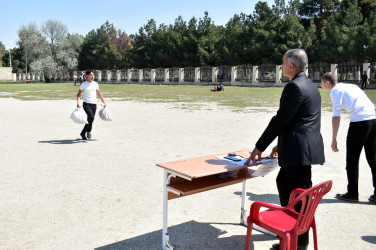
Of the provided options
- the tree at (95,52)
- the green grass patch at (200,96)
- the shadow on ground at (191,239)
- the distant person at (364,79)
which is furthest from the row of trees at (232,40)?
the shadow on ground at (191,239)

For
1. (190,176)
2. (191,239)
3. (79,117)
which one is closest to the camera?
(190,176)

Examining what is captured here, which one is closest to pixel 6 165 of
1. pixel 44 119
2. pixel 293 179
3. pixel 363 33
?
pixel 293 179

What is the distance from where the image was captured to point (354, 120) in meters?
5.13

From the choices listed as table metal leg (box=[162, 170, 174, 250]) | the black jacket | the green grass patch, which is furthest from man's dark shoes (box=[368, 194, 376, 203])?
→ the green grass patch

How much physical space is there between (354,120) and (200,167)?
266 cm

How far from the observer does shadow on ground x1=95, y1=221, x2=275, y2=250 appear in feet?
12.9

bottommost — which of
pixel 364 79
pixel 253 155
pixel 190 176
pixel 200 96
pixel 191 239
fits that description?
pixel 191 239

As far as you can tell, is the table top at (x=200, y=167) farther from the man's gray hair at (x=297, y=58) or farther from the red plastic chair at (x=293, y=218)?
the man's gray hair at (x=297, y=58)

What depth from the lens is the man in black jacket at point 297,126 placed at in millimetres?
3375

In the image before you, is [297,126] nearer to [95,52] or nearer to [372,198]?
[372,198]

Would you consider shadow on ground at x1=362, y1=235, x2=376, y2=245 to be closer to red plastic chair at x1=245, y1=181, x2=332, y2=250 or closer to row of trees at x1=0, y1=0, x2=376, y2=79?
red plastic chair at x1=245, y1=181, x2=332, y2=250

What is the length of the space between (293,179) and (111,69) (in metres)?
82.7

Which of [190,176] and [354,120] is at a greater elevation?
[354,120]

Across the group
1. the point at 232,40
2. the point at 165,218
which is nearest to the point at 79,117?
the point at 165,218
